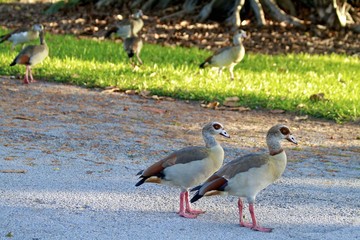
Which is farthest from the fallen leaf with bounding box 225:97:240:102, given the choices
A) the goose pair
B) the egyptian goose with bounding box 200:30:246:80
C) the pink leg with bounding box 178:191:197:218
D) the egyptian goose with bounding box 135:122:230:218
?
the pink leg with bounding box 178:191:197:218

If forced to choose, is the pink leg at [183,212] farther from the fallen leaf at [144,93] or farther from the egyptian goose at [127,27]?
the egyptian goose at [127,27]

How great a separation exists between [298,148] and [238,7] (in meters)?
12.7

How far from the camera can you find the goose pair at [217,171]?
6.31 metres

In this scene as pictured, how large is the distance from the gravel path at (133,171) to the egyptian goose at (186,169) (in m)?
0.26

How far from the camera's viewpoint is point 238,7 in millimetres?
21719

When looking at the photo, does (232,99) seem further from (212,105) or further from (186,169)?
(186,169)

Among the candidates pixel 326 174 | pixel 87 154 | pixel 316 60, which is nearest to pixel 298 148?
pixel 326 174

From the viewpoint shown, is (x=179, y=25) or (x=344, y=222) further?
(x=179, y=25)

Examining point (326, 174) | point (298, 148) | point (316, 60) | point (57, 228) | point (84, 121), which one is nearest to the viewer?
point (57, 228)

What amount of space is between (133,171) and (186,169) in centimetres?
156

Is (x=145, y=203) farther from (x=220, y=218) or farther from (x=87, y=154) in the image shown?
(x=87, y=154)

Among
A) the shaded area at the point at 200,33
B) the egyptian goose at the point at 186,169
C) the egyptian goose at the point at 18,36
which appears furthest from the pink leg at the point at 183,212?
the shaded area at the point at 200,33

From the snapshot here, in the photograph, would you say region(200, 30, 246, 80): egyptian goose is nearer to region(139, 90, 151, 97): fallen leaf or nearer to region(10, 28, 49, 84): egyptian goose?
region(139, 90, 151, 97): fallen leaf

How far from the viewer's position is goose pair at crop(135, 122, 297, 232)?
6.31 meters
